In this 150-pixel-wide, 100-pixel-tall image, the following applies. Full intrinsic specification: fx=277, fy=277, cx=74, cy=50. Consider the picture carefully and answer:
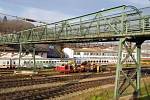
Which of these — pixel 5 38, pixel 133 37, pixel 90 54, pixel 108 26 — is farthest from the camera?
pixel 90 54

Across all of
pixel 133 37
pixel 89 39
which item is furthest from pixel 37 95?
pixel 133 37

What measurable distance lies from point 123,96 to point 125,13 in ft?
31.3

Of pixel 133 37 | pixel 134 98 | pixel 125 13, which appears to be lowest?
pixel 134 98

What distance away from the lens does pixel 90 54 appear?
330 feet

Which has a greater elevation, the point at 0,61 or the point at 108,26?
the point at 108,26

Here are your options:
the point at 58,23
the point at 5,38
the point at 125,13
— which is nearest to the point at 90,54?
the point at 5,38

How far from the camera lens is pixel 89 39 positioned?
3042 centimetres

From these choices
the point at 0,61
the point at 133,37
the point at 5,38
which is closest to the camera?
the point at 133,37

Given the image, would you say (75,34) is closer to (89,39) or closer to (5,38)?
(89,39)

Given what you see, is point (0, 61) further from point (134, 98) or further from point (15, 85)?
point (134, 98)

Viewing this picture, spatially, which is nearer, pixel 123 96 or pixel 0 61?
pixel 123 96

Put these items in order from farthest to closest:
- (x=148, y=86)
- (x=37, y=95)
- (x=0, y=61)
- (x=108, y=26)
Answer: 1. (x=0, y=61)
2. (x=148, y=86)
3. (x=108, y=26)
4. (x=37, y=95)

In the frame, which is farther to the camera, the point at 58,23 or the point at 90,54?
the point at 90,54

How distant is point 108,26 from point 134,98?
7.87 metres
